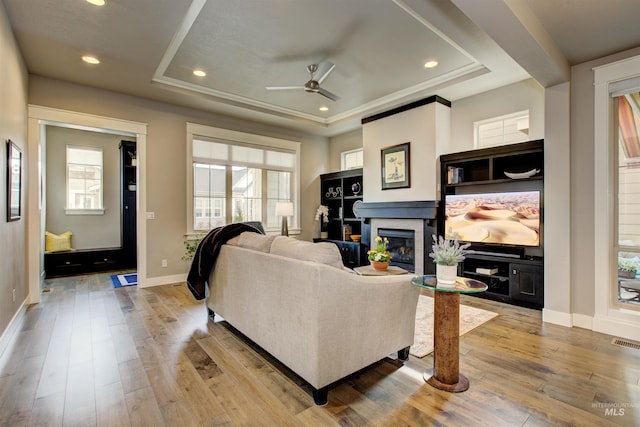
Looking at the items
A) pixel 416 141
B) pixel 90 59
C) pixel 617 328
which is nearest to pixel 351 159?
pixel 416 141

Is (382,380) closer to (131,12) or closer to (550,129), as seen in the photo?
(550,129)

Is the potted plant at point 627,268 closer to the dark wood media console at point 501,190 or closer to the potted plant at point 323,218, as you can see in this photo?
the dark wood media console at point 501,190

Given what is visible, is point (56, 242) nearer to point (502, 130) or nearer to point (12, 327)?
point (12, 327)

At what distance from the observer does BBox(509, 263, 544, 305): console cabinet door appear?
11.5ft

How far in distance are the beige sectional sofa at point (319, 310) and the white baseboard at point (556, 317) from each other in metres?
1.91

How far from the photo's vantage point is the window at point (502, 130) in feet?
13.5

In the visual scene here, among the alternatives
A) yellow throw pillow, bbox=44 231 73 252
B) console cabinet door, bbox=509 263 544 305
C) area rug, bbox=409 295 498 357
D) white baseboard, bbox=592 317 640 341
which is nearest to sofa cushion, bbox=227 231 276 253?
area rug, bbox=409 295 498 357

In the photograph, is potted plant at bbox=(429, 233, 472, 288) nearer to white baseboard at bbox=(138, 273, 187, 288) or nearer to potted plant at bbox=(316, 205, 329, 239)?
white baseboard at bbox=(138, 273, 187, 288)

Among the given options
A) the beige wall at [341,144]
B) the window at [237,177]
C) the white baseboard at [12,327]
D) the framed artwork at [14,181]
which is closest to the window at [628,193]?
the beige wall at [341,144]

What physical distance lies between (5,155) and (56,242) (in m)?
3.76

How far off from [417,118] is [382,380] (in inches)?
154

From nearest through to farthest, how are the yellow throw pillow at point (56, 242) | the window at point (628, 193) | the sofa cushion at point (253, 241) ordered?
the sofa cushion at point (253, 241), the window at point (628, 193), the yellow throw pillow at point (56, 242)

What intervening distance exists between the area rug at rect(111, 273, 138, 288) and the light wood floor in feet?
5.44

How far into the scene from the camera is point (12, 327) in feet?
9.43
